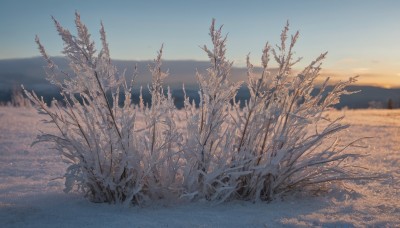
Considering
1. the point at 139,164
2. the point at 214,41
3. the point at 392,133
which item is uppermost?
the point at 214,41

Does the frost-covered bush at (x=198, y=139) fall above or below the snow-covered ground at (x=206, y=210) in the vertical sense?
above

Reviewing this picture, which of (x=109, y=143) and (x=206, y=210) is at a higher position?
(x=109, y=143)

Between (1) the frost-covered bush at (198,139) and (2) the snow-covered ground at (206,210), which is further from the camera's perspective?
(1) the frost-covered bush at (198,139)

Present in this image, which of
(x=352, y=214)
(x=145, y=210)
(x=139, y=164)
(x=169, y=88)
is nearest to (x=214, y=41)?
(x=169, y=88)

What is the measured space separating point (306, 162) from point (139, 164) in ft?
4.49

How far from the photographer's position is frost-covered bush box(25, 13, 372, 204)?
3.49m

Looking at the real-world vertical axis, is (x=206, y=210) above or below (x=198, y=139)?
below

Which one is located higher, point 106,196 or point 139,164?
point 139,164

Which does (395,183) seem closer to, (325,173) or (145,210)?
(325,173)

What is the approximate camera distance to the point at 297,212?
10.9ft

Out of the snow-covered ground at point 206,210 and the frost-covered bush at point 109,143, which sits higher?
the frost-covered bush at point 109,143

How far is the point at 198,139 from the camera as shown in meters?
3.62

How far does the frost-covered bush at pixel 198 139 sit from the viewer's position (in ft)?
11.4

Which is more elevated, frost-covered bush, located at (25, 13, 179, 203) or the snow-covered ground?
frost-covered bush, located at (25, 13, 179, 203)
